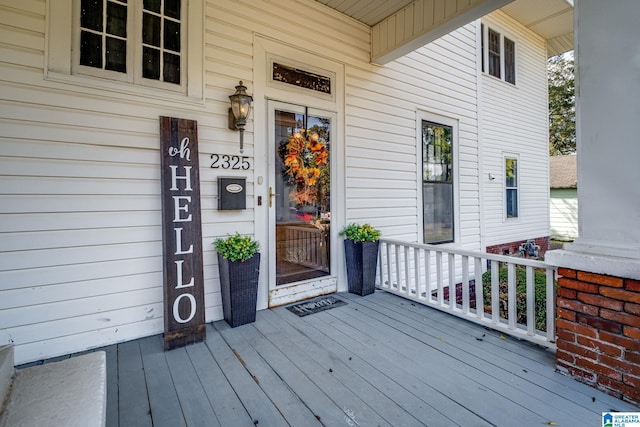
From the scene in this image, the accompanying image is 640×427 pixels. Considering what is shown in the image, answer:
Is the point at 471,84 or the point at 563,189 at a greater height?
the point at 471,84

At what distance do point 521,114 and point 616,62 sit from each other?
21.4 feet

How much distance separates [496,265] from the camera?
8.52 ft

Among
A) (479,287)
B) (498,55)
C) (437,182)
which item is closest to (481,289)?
(479,287)

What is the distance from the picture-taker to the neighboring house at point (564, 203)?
1220 cm

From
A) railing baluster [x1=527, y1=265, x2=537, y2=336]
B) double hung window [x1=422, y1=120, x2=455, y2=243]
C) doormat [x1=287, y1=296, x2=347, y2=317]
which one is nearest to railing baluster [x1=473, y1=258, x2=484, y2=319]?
railing baluster [x1=527, y1=265, x2=537, y2=336]

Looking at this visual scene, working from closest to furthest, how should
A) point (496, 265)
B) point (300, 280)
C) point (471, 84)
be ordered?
point (496, 265)
point (300, 280)
point (471, 84)

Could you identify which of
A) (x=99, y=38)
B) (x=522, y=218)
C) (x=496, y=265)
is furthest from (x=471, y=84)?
(x=99, y=38)

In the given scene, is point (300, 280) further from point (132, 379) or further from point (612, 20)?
point (612, 20)

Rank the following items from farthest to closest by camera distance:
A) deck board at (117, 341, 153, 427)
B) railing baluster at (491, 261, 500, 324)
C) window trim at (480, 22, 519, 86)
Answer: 1. window trim at (480, 22, 519, 86)
2. railing baluster at (491, 261, 500, 324)
3. deck board at (117, 341, 153, 427)

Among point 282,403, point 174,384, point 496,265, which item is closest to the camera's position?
point 282,403

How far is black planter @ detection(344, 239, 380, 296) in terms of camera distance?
3.51 metres

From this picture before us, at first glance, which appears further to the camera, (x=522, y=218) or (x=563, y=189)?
(x=563, y=189)

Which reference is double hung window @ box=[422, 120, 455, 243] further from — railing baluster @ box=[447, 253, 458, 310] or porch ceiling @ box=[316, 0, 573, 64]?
railing baluster @ box=[447, 253, 458, 310]

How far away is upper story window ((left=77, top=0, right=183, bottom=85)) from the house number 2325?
72 cm
